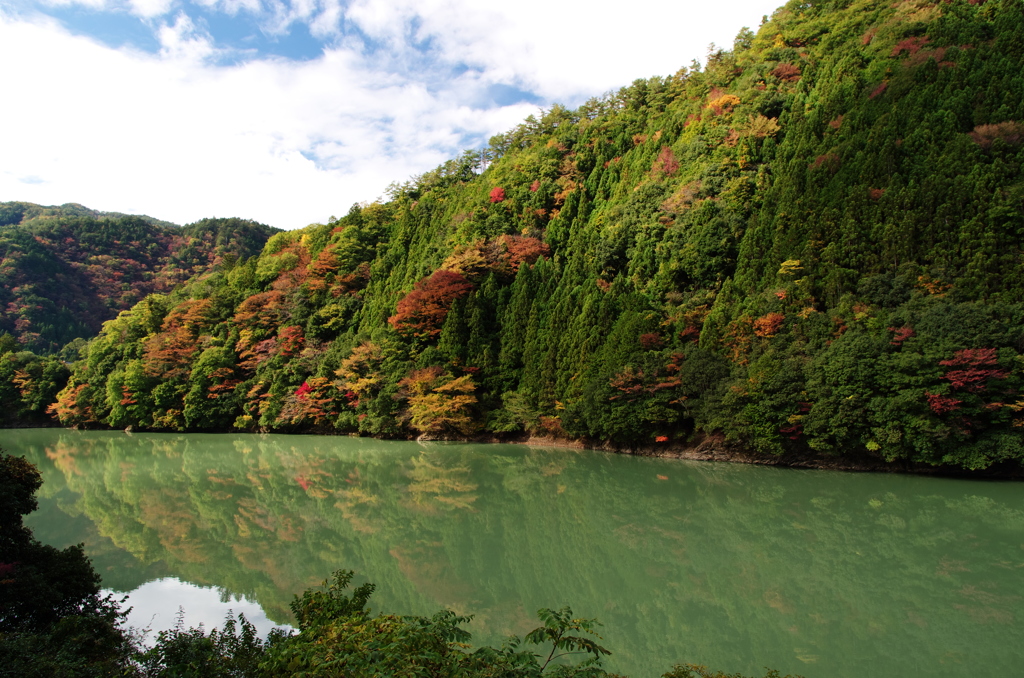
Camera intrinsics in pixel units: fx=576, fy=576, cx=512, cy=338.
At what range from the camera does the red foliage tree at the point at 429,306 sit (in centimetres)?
2959

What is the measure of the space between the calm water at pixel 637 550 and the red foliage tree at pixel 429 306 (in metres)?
12.0

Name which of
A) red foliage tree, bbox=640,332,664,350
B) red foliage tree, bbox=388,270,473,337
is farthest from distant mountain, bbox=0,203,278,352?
red foliage tree, bbox=640,332,664,350

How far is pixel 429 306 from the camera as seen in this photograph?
29.6m

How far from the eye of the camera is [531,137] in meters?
40.2

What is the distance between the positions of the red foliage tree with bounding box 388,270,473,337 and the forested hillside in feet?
0.41

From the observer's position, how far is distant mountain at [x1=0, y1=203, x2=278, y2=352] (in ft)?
190

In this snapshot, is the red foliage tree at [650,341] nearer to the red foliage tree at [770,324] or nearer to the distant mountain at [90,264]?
the red foliage tree at [770,324]

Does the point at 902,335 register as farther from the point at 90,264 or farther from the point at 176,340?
the point at 90,264

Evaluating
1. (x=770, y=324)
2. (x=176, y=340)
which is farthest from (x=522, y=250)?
(x=176, y=340)

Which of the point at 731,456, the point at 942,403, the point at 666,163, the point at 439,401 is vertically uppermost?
the point at 666,163

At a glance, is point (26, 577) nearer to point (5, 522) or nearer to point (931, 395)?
point (5, 522)

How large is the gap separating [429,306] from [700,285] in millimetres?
13422

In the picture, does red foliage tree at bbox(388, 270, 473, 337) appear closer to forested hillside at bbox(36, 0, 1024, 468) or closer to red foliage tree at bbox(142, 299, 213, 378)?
forested hillside at bbox(36, 0, 1024, 468)

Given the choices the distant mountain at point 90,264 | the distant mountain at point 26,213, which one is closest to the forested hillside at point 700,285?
the distant mountain at point 90,264
